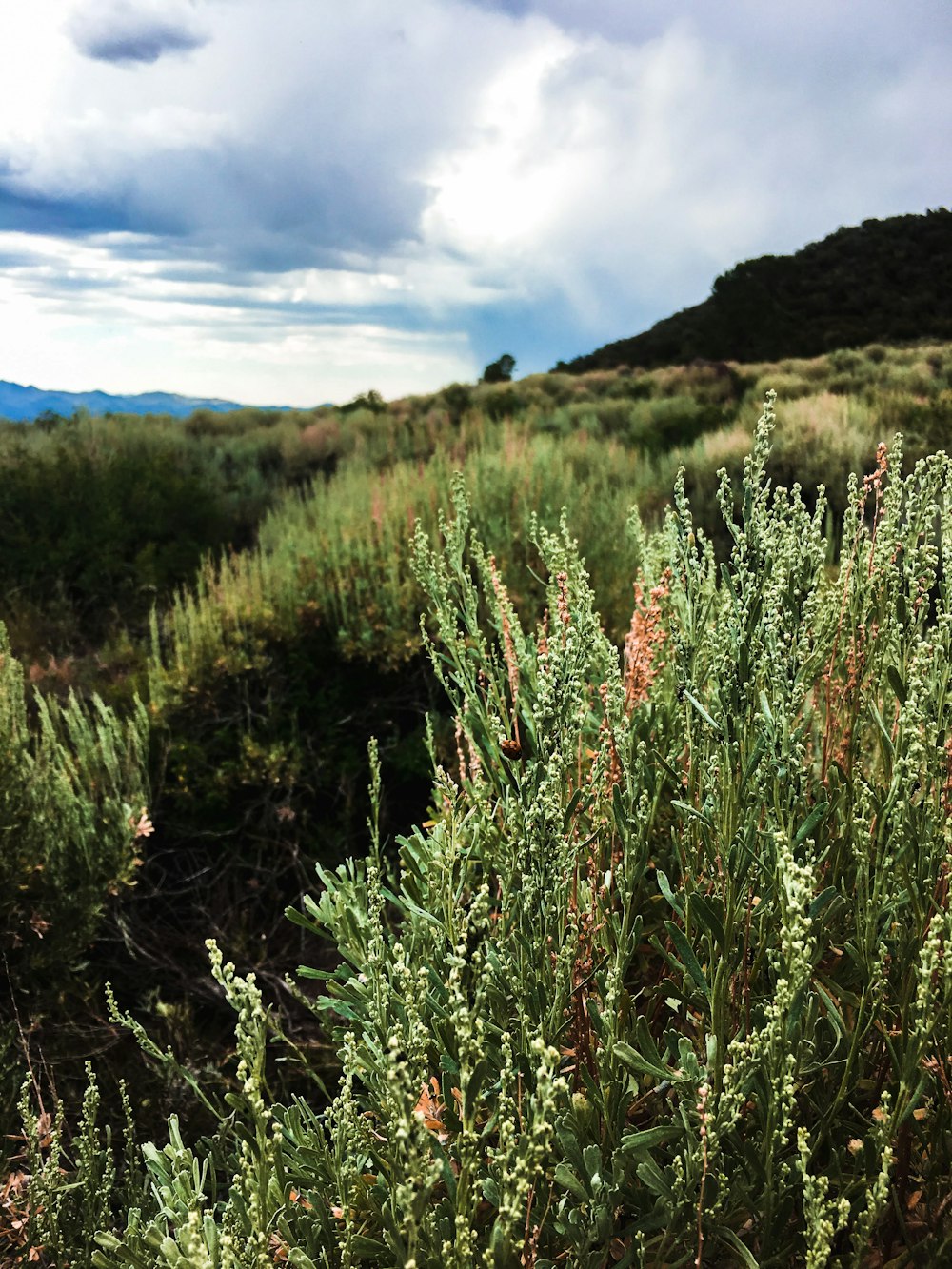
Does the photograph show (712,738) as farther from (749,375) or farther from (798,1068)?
(749,375)

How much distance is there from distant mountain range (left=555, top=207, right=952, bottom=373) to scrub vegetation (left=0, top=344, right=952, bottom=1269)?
794 inches

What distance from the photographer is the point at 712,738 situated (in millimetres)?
1380

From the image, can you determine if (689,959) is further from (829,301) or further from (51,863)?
(829,301)

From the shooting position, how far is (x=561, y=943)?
1.27 m

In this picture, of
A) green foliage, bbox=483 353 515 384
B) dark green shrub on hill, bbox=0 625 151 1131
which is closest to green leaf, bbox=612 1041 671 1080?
dark green shrub on hill, bbox=0 625 151 1131

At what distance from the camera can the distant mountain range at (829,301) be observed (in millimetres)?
23484

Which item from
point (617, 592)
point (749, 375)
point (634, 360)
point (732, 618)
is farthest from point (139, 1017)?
point (634, 360)

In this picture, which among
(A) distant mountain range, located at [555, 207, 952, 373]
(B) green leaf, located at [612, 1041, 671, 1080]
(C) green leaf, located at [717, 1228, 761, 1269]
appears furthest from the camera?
(A) distant mountain range, located at [555, 207, 952, 373]

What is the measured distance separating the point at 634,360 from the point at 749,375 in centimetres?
1416

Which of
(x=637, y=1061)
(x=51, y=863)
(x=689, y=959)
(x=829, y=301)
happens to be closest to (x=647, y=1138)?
(x=637, y=1061)

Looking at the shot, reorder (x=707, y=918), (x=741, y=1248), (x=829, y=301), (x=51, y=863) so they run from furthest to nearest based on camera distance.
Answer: (x=829, y=301), (x=51, y=863), (x=707, y=918), (x=741, y=1248)

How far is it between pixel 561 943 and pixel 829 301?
29.2 metres

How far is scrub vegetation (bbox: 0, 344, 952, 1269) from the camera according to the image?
3.61 feet

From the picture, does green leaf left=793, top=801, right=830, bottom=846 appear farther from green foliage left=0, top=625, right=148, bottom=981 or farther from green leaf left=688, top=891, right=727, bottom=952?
green foliage left=0, top=625, right=148, bottom=981
